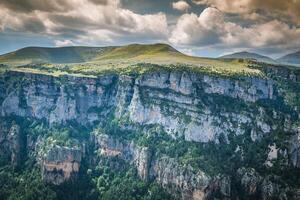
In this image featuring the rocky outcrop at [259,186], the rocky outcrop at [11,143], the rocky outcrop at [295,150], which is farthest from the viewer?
the rocky outcrop at [11,143]

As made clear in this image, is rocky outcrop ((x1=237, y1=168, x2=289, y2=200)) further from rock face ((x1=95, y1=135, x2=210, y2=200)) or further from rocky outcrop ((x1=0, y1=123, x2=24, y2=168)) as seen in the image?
rocky outcrop ((x1=0, y1=123, x2=24, y2=168))

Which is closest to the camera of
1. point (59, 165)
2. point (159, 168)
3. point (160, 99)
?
point (159, 168)

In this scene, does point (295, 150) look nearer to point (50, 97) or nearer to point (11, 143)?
point (50, 97)

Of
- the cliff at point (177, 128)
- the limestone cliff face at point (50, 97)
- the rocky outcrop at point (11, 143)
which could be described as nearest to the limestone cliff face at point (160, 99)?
the limestone cliff face at point (50, 97)

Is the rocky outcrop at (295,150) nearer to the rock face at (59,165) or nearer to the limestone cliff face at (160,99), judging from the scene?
the limestone cliff face at (160,99)

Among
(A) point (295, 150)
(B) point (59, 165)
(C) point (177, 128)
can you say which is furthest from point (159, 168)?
(A) point (295, 150)

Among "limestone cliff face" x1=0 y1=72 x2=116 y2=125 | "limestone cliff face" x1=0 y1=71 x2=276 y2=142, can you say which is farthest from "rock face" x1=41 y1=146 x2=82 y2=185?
"limestone cliff face" x1=0 y1=71 x2=276 y2=142

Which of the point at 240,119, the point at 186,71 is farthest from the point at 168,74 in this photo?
the point at 240,119
